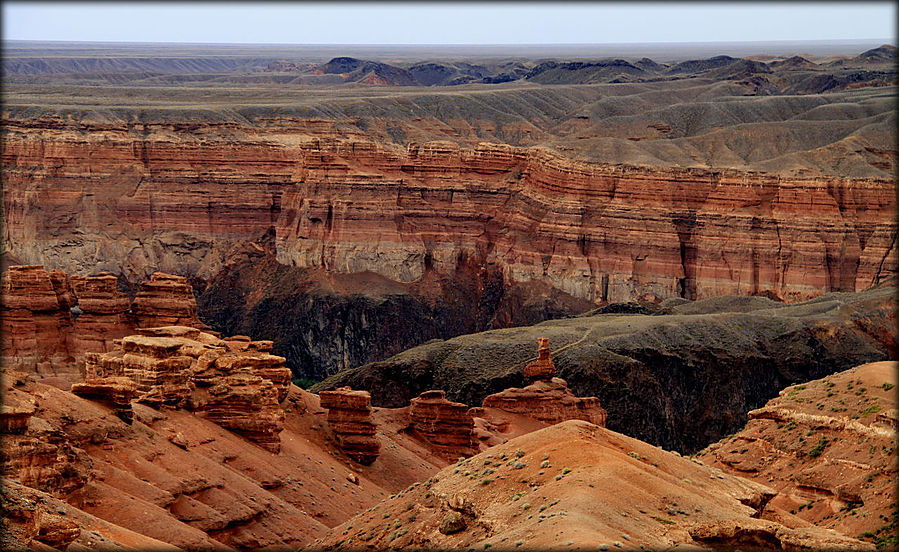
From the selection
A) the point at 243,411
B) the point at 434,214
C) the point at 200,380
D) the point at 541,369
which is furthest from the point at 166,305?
the point at 434,214

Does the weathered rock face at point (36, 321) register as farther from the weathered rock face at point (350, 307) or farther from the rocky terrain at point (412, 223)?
the rocky terrain at point (412, 223)

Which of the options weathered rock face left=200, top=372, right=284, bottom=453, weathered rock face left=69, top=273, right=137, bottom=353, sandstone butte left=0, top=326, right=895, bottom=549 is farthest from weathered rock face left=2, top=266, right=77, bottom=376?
weathered rock face left=200, top=372, right=284, bottom=453

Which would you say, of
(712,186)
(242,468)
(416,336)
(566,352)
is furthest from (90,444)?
(712,186)

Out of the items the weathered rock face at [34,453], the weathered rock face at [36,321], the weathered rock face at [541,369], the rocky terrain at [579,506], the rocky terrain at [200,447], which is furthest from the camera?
the weathered rock face at [541,369]

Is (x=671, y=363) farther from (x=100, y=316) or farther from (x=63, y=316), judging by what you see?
(x=63, y=316)

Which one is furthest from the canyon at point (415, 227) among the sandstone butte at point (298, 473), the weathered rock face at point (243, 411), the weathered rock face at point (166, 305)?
the weathered rock face at point (243, 411)

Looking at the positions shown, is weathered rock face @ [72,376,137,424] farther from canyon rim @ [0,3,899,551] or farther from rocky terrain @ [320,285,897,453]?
rocky terrain @ [320,285,897,453]

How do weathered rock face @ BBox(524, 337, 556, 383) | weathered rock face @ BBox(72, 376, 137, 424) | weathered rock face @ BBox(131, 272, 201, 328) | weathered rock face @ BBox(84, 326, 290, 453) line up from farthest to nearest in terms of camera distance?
weathered rock face @ BBox(524, 337, 556, 383)
weathered rock face @ BBox(131, 272, 201, 328)
weathered rock face @ BBox(84, 326, 290, 453)
weathered rock face @ BBox(72, 376, 137, 424)
